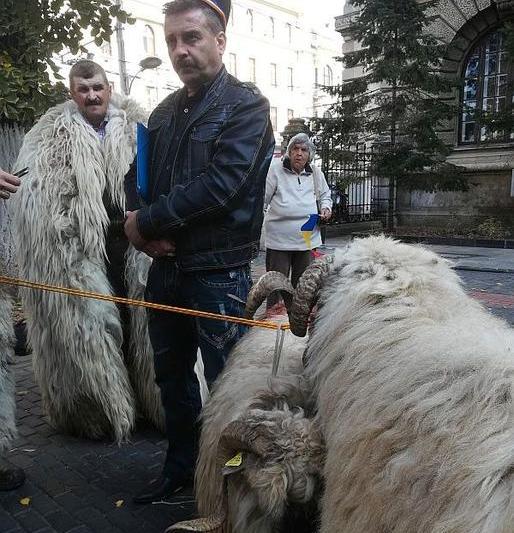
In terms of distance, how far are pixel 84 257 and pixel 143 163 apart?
3.21ft

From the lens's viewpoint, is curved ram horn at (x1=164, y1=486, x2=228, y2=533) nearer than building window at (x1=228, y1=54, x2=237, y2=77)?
Yes

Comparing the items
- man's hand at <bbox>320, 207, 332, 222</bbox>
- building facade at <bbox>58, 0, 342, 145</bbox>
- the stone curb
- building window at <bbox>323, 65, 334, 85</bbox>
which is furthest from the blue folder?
building window at <bbox>323, 65, 334, 85</bbox>

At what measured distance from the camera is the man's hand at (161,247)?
242 centimetres

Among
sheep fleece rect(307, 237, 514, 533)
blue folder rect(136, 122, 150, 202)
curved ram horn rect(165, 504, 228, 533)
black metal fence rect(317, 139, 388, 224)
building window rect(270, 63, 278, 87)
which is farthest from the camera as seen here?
building window rect(270, 63, 278, 87)

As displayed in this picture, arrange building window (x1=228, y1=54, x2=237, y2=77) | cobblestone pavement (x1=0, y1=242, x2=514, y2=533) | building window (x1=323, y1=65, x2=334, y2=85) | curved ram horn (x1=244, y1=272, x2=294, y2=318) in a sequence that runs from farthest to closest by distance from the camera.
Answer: building window (x1=323, y1=65, x2=334, y2=85), building window (x1=228, y1=54, x2=237, y2=77), cobblestone pavement (x1=0, y1=242, x2=514, y2=533), curved ram horn (x1=244, y1=272, x2=294, y2=318)

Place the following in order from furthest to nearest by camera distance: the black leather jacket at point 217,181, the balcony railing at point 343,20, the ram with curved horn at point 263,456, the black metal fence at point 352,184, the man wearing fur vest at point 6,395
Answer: the balcony railing at point 343,20
the black metal fence at point 352,184
the man wearing fur vest at point 6,395
the black leather jacket at point 217,181
the ram with curved horn at point 263,456

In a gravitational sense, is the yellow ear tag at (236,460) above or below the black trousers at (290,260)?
below

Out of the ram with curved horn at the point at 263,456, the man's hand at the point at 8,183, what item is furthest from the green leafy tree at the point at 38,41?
the ram with curved horn at the point at 263,456

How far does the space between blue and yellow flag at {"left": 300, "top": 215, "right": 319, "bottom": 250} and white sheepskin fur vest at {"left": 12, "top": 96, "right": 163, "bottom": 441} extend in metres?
2.33

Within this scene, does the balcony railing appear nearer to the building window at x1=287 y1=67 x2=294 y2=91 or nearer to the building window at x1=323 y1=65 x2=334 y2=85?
the building window at x1=287 y1=67 x2=294 y2=91

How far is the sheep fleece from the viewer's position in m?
1.06

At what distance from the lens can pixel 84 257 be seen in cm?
335

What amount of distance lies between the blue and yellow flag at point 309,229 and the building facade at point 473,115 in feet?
32.6

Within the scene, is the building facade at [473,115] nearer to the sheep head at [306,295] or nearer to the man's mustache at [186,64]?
the man's mustache at [186,64]
